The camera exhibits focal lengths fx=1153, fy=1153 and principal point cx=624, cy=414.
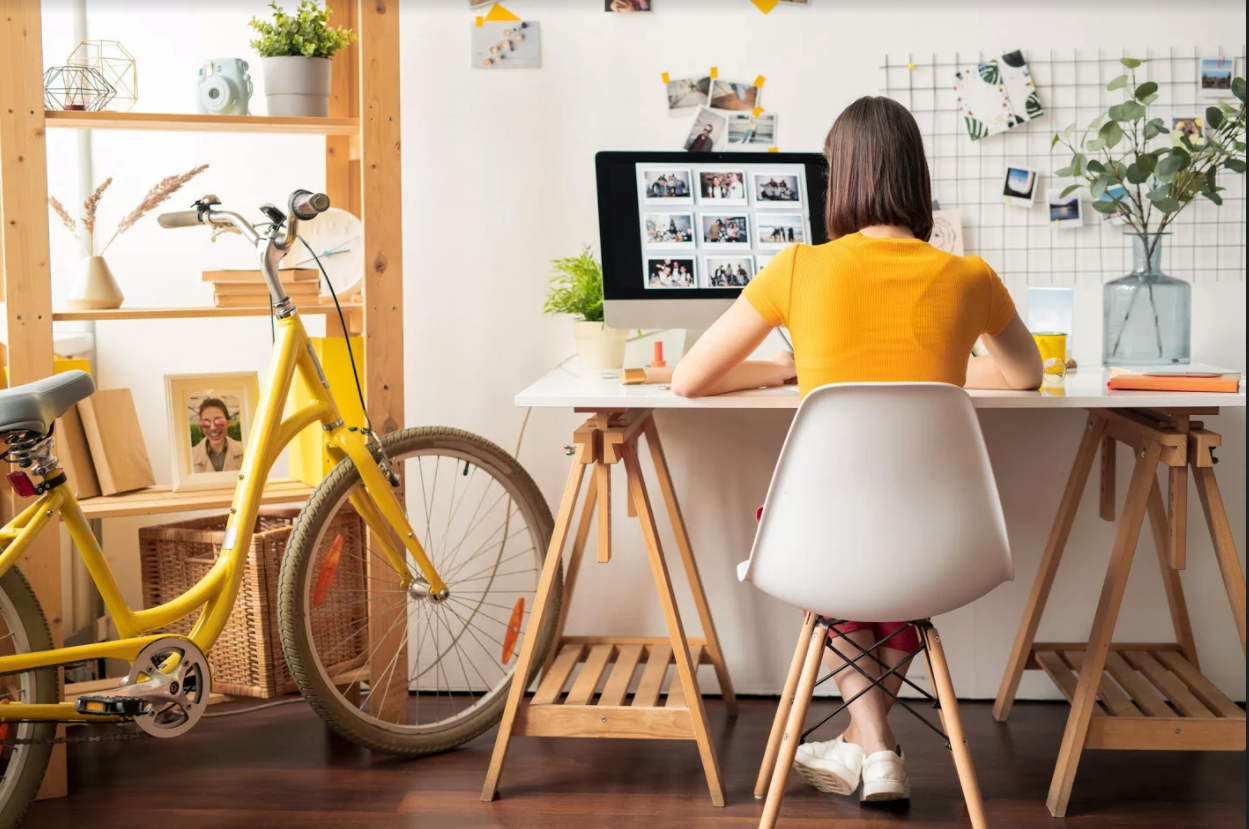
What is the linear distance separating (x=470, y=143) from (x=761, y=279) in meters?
1.05

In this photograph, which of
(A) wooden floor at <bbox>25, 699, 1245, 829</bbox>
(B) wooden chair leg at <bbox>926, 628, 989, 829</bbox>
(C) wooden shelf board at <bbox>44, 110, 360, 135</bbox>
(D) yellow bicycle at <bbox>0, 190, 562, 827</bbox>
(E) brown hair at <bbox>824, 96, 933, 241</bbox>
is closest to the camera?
(B) wooden chair leg at <bbox>926, 628, 989, 829</bbox>

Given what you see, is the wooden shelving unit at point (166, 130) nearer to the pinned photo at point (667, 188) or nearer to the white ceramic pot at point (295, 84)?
the white ceramic pot at point (295, 84)

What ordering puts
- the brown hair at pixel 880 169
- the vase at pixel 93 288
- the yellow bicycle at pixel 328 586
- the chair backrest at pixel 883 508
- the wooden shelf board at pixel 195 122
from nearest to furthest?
the chair backrest at pixel 883 508
the brown hair at pixel 880 169
the yellow bicycle at pixel 328 586
the wooden shelf board at pixel 195 122
the vase at pixel 93 288

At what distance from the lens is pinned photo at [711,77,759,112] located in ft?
8.21

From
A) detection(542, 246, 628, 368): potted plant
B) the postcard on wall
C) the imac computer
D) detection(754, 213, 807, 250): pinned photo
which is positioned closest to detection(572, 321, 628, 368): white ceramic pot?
detection(542, 246, 628, 368): potted plant

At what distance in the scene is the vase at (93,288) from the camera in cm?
225

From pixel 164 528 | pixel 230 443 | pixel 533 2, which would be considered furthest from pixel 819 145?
pixel 164 528

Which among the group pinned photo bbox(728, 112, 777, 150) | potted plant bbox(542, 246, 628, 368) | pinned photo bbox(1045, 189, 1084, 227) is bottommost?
potted plant bbox(542, 246, 628, 368)

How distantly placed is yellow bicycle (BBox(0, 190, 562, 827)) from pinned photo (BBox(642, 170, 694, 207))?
60cm

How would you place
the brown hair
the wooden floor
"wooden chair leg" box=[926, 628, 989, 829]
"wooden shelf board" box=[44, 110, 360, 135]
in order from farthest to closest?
"wooden shelf board" box=[44, 110, 360, 135] < the wooden floor < the brown hair < "wooden chair leg" box=[926, 628, 989, 829]

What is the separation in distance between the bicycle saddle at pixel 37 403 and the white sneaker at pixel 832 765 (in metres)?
1.34

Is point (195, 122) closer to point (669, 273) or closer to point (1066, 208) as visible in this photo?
point (669, 273)

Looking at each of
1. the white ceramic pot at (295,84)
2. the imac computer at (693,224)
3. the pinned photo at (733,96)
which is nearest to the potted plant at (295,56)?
the white ceramic pot at (295,84)

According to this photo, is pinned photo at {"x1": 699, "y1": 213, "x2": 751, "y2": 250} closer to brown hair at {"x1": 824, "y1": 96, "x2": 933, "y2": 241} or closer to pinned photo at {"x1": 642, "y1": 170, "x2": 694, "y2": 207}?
pinned photo at {"x1": 642, "y1": 170, "x2": 694, "y2": 207}
